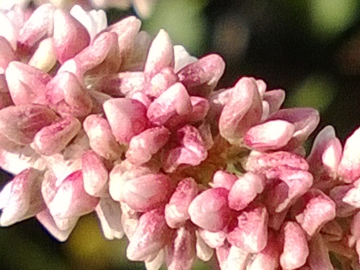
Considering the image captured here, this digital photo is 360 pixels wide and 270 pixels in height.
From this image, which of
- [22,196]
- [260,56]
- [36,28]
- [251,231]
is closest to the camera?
[251,231]

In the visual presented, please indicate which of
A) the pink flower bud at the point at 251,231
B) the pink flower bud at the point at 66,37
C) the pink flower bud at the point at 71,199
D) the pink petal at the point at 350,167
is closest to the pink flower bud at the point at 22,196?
the pink flower bud at the point at 71,199

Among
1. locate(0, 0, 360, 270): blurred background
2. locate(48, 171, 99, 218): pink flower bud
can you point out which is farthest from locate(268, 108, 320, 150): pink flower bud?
locate(0, 0, 360, 270): blurred background

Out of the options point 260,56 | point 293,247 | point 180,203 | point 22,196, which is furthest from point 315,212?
point 260,56

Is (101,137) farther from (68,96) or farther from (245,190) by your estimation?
(245,190)

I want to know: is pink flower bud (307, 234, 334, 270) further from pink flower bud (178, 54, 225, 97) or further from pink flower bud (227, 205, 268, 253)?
pink flower bud (178, 54, 225, 97)

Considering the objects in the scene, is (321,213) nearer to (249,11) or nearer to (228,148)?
(228,148)
